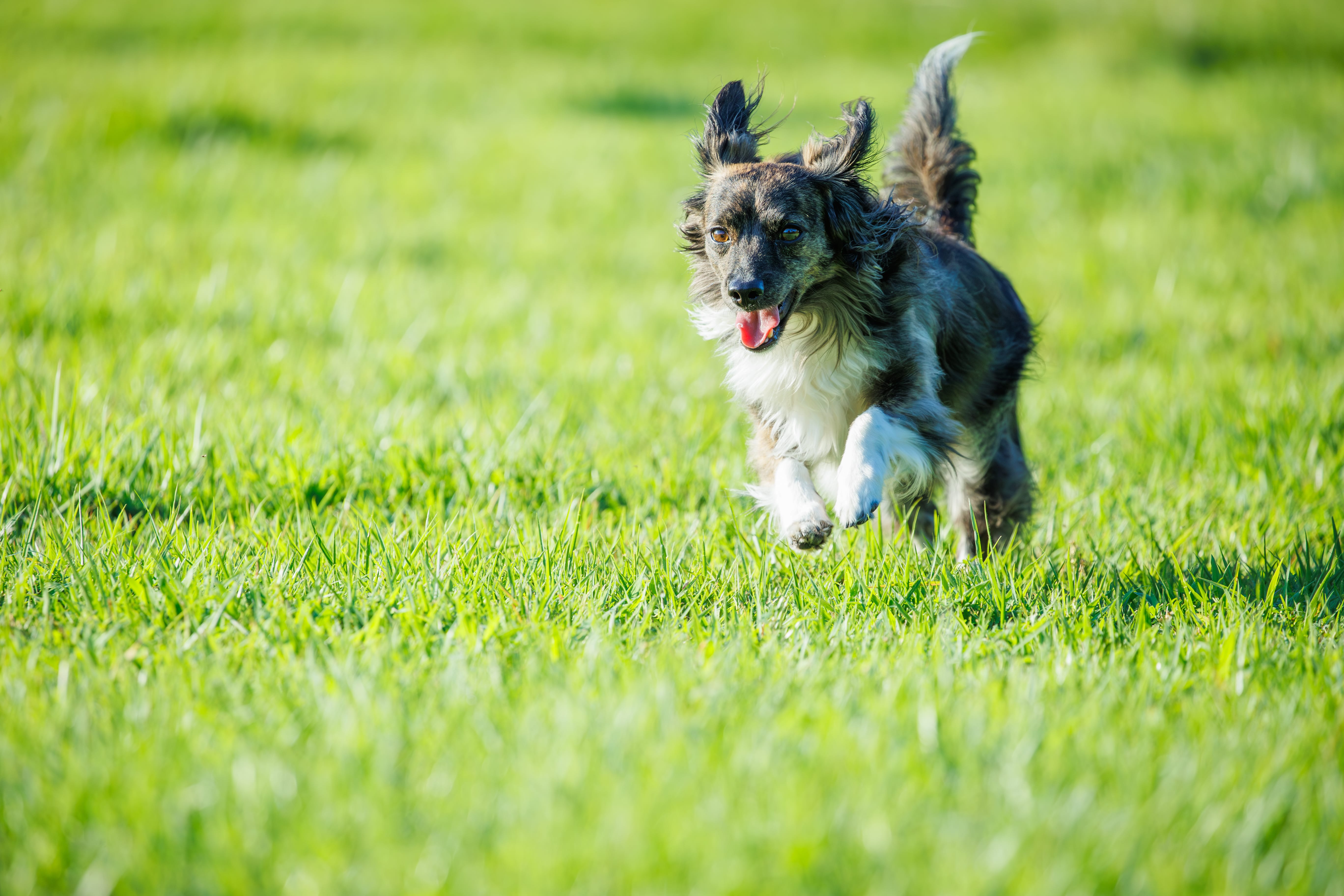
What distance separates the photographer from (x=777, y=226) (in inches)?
129

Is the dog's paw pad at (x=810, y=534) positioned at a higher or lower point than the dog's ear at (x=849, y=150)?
lower

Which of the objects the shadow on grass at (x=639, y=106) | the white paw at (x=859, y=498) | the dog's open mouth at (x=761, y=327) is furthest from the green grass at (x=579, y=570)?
the shadow on grass at (x=639, y=106)

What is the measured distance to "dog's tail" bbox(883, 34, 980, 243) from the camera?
4.03m

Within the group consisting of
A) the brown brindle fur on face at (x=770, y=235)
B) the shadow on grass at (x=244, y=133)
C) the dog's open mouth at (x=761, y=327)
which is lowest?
the dog's open mouth at (x=761, y=327)

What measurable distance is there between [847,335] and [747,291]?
1.55 ft

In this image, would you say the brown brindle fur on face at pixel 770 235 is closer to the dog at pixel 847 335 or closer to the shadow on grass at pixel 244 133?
the dog at pixel 847 335

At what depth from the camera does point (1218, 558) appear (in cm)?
350

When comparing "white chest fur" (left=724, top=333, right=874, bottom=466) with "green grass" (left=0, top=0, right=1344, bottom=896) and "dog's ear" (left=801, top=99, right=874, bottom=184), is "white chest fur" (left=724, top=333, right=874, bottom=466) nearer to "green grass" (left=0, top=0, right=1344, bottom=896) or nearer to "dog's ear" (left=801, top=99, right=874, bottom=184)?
"green grass" (left=0, top=0, right=1344, bottom=896)

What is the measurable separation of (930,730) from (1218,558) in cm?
188

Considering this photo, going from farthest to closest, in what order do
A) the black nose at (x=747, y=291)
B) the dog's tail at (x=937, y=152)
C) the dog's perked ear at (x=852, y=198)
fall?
the dog's tail at (x=937, y=152) < the dog's perked ear at (x=852, y=198) < the black nose at (x=747, y=291)

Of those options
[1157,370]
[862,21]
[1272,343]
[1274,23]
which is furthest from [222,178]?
[1274,23]

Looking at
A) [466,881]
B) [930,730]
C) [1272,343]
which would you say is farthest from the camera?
[1272,343]

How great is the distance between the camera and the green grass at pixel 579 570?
189 centimetres

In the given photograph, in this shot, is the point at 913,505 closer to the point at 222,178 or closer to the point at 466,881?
the point at 466,881
